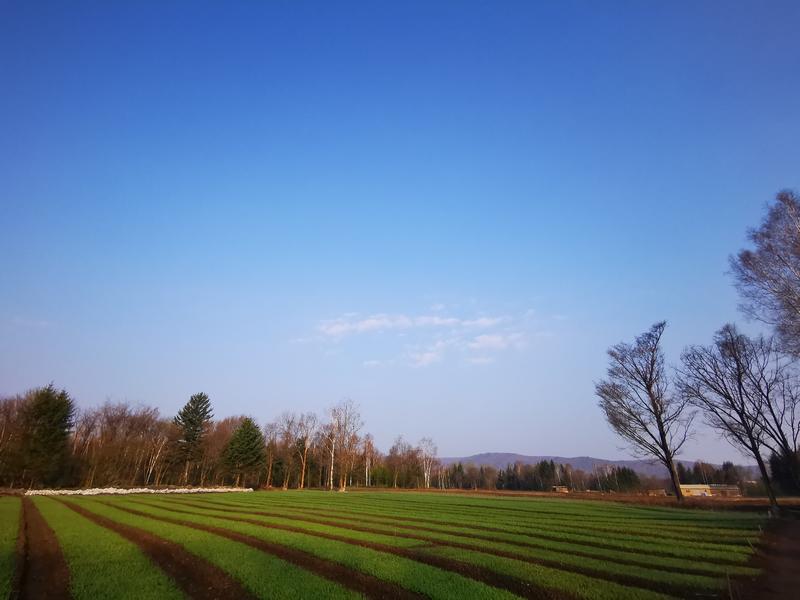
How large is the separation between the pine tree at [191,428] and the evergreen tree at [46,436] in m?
17.7

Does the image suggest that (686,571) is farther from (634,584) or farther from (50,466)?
(50,466)

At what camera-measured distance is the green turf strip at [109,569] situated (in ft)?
30.3

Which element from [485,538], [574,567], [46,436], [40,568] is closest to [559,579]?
[574,567]

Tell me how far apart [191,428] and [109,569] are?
71.7 m

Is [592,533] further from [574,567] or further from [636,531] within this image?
[574,567]

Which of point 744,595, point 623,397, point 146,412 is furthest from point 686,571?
point 146,412

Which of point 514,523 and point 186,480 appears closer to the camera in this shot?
point 514,523

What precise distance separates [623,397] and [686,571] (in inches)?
1140

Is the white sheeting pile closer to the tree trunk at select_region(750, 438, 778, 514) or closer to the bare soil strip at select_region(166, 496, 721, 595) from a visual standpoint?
the bare soil strip at select_region(166, 496, 721, 595)

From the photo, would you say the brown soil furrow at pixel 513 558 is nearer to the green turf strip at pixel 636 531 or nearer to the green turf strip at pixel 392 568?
the green turf strip at pixel 392 568

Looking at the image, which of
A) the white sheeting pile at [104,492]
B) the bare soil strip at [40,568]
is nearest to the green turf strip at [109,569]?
the bare soil strip at [40,568]

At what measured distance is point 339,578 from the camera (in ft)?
34.5

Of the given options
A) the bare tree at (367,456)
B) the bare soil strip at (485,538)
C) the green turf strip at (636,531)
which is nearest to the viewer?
the bare soil strip at (485,538)

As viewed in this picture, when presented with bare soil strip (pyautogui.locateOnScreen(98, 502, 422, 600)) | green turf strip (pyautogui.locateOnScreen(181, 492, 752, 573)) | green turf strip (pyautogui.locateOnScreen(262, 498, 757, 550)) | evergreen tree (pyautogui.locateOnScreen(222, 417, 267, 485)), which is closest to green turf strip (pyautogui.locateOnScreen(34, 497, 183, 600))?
bare soil strip (pyautogui.locateOnScreen(98, 502, 422, 600))
